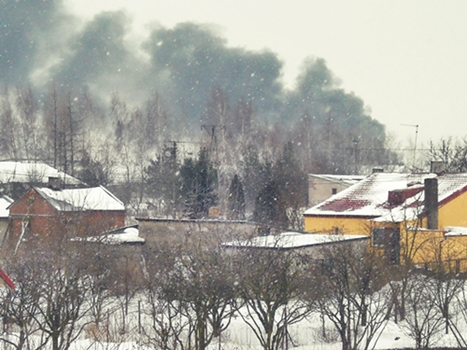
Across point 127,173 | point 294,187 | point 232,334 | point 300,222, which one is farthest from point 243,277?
point 127,173

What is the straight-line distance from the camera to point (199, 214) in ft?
108

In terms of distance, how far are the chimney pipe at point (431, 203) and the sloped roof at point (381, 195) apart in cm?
27

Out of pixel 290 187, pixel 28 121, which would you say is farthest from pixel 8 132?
pixel 290 187

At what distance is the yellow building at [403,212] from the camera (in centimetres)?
2019

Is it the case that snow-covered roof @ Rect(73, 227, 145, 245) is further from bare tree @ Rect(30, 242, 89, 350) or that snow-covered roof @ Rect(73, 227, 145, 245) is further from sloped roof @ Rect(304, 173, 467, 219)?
sloped roof @ Rect(304, 173, 467, 219)

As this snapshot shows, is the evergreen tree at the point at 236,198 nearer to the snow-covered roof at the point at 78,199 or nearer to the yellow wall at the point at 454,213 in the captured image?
the snow-covered roof at the point at 78,199

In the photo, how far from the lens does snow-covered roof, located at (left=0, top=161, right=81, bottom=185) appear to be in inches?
1642

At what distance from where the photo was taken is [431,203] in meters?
22.1

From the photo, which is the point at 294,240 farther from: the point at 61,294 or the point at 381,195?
the point at 61,294

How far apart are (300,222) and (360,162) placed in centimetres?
3464

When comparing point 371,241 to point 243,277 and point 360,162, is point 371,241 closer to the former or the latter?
point 243,277

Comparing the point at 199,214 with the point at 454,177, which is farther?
the point at 199,214

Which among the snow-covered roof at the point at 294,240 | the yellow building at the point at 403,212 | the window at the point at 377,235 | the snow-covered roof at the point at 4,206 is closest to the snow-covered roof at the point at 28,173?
the snow-covered roof at the point at 4,206

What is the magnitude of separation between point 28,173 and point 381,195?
24.6m
